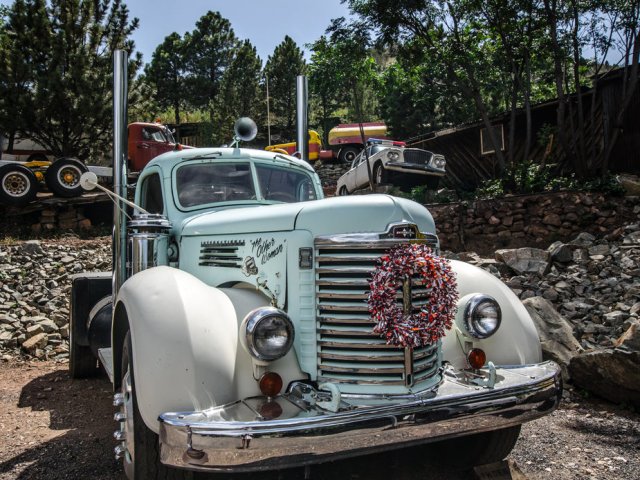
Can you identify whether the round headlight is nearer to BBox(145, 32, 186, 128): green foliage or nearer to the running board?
the running board

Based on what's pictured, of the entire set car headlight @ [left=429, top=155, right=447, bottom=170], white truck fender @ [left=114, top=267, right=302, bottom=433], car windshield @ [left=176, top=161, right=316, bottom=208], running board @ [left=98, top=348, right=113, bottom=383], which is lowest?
running board @ [left=98, top=348, right=113, bottom=383]

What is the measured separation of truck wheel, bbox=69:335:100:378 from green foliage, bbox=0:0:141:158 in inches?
535

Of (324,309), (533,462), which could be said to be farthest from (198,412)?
(533,462)

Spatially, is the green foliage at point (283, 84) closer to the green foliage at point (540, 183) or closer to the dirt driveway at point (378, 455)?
the green foliage at point (540, 183)

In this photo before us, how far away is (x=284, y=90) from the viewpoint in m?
33.9

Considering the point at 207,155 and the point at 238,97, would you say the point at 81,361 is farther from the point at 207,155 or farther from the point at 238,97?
the point at 238,97

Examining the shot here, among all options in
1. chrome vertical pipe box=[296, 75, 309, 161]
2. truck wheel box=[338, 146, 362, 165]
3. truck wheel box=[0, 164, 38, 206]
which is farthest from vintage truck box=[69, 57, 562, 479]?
truck wheel box=[338, 146, 362, 165]

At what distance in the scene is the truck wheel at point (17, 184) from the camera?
12.5m

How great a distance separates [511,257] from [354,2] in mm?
8690

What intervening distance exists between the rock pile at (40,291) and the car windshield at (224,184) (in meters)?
3.83

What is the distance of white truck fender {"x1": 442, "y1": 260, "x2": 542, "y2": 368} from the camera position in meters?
3.31

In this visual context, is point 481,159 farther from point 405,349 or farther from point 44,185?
point 405,349

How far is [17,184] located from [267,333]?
11.9 meters

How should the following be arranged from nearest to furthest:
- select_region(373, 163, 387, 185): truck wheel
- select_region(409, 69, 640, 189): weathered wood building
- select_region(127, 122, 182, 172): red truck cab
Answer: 1. select_region(409, 69, 640, 189): weathered wood building
2. select_region(373, 163, 387, 185): truck wheel
3. select_region(127, 122, 182, 172): red truck cab
